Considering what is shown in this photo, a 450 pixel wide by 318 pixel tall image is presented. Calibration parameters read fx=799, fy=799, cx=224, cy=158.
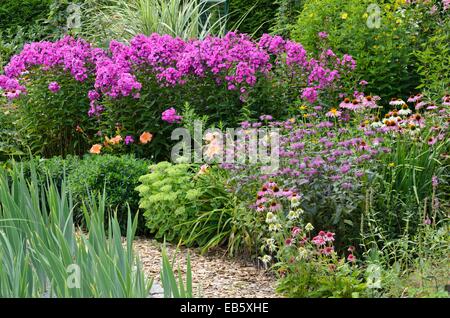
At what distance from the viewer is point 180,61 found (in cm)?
677

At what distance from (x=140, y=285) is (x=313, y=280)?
134 cm

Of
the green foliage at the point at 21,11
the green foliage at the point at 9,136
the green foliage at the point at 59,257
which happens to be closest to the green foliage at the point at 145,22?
the green foliage at the point at 21,11

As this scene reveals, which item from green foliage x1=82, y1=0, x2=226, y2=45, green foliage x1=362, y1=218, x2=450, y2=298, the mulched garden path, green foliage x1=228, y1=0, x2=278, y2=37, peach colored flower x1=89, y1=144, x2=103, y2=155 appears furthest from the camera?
green foliage x1=228, y1=0, x2=278, y2=37

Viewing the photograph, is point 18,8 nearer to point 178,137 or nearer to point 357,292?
point 178,137

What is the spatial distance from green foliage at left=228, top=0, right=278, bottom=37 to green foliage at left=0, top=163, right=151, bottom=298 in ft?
25.5

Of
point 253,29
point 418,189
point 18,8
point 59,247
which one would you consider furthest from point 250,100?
point 18,8

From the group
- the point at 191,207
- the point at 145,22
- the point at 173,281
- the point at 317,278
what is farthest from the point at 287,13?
the point at 173,281

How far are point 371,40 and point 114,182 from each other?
302cm

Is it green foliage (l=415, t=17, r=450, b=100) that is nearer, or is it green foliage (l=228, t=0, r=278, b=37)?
green foliage (l=415, t=17, r=450, b=100)

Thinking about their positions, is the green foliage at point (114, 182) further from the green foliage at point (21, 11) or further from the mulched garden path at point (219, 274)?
the green foliage at point (21, 11)

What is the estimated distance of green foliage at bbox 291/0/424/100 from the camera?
7.56 meters

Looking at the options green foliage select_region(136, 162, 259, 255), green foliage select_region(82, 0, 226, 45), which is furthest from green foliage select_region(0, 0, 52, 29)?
green foliage select_region(136, 162, 259, 255)

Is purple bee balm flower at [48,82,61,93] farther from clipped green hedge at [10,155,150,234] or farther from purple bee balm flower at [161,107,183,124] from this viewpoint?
purple bee balm flower at [161,107,183,124]

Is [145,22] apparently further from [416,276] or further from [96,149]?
[416,276]
